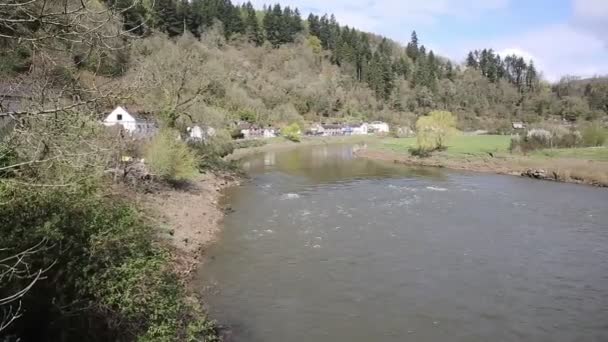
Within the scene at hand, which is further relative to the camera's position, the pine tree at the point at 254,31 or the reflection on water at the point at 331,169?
the pine tree at the point at 254,31

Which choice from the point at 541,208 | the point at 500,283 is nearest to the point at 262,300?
the point at 500,283

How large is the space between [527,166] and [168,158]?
29.9 m

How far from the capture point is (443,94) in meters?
123

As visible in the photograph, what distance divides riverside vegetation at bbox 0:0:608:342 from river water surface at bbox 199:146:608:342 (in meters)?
2.57

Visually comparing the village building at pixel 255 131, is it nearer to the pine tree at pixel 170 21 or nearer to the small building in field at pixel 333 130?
the small building in field at pixel 333 130

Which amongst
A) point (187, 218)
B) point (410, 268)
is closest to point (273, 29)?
point (187, 218)

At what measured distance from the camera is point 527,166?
39.7 m

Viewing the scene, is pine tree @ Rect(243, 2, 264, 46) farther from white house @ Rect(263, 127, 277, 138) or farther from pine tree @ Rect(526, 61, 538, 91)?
pine tree @ Rect(526, 61, 538, 91)

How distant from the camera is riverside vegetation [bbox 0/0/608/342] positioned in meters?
5.28

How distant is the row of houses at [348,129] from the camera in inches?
3868

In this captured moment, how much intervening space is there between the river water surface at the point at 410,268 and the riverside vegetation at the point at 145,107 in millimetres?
2570

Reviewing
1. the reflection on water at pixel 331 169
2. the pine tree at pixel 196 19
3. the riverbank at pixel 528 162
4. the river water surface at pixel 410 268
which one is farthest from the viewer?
the pine tree at pixel 196 19

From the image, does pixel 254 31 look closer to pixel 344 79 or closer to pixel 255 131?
pixel 344 79

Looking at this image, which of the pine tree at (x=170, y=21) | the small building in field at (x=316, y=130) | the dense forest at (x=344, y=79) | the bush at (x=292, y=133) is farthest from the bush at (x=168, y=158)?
the pine tree at (x=170, y=21)
